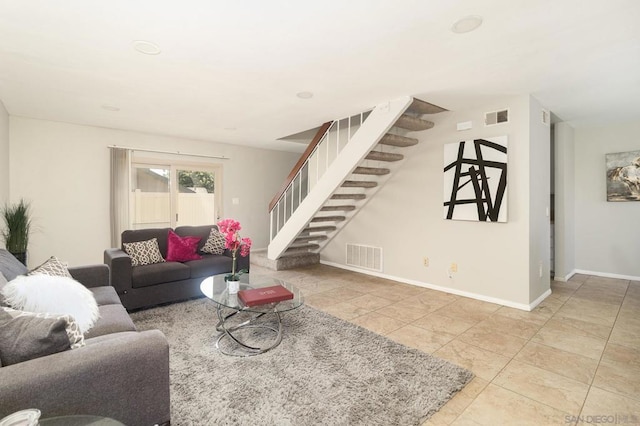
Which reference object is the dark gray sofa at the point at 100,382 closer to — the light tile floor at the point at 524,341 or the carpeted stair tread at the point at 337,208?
the light tile floor at the point at 524,341

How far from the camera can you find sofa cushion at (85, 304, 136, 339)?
2.01 meters

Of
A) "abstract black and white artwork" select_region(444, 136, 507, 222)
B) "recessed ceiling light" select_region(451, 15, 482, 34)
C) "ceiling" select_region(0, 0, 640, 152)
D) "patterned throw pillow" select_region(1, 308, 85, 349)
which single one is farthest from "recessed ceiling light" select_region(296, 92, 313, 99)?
"patterned throw pillow" select_region(1, 308, 85, 349)

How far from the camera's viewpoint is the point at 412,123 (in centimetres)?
419

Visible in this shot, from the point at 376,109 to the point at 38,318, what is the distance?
12.1ft

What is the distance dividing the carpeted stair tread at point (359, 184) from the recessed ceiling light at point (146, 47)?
271 centimetres

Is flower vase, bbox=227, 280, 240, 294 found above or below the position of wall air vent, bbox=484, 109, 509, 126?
below

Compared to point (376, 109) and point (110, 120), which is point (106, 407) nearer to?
point (376, 109)

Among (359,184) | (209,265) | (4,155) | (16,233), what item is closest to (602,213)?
(359,184)

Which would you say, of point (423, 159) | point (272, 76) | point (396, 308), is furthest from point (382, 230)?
point (272, 76)

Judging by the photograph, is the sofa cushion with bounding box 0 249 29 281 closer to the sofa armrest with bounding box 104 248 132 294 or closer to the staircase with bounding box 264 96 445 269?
the sofa armrest with bounding box 104 248 132 294

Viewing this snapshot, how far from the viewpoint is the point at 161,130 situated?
18.0 feet

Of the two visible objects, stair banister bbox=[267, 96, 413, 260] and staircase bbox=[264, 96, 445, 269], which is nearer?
stair banister bbox=[267, 96, 413, 260]

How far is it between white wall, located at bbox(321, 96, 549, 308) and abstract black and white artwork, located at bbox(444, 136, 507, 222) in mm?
100

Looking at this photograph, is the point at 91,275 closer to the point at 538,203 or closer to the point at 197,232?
the point at 197,232
